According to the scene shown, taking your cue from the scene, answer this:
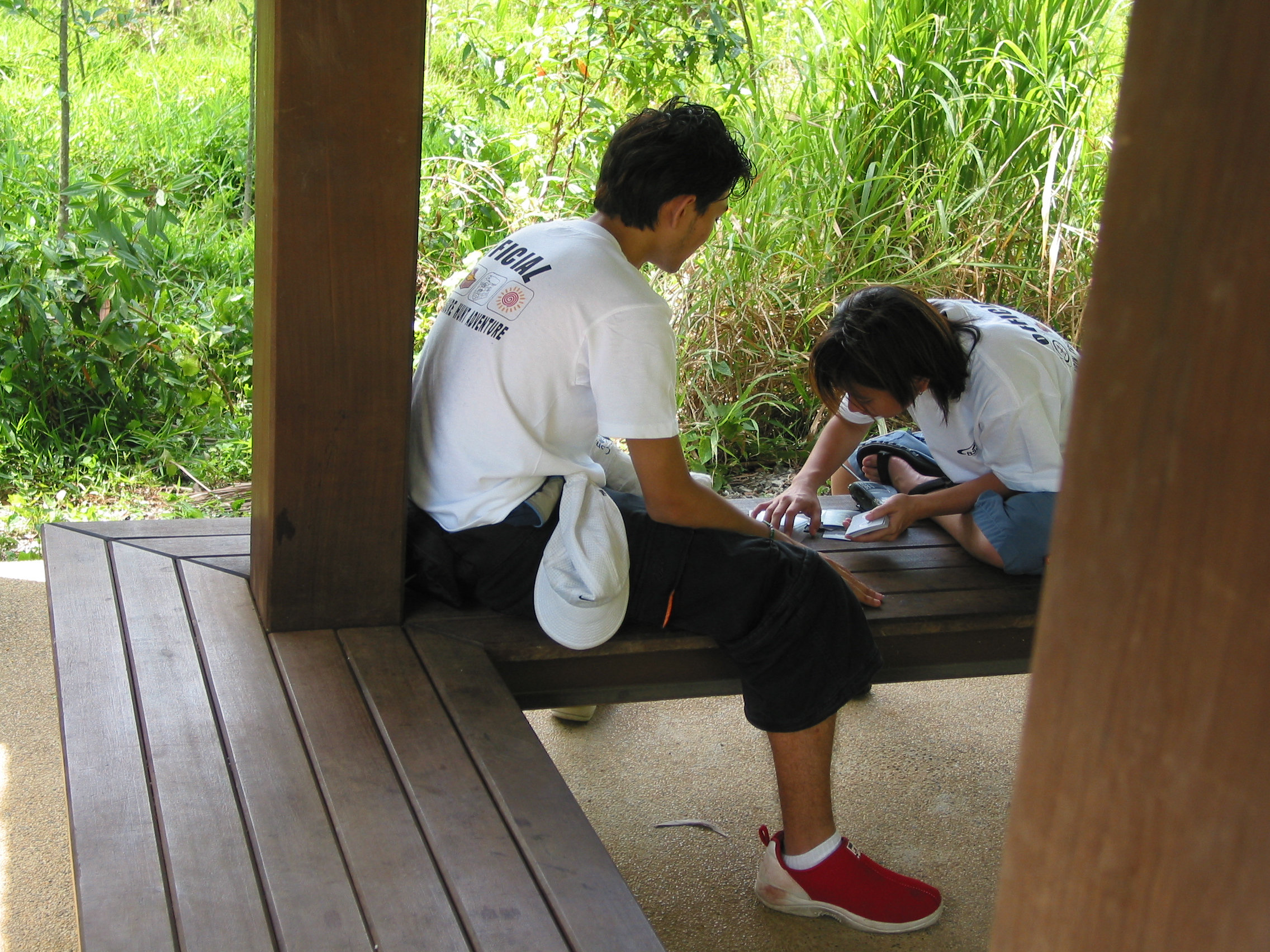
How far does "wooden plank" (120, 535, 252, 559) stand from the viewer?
7.79 feet

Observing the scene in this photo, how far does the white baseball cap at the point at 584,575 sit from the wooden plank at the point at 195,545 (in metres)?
0.70

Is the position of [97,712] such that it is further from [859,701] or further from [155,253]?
[155,253]

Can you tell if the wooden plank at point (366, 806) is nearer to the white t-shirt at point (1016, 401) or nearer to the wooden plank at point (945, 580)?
the wooden plank at point (945, 580)

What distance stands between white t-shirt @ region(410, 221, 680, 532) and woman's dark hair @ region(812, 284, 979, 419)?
1.59ft

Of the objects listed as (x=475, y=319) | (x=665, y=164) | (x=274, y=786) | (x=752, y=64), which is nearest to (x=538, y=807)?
(x=274, y=786)

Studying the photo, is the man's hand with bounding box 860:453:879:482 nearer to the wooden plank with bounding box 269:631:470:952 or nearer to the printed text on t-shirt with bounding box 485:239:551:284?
the printed text on t-shirt with bounding box 485:239:551:284

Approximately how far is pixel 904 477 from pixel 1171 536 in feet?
7.99

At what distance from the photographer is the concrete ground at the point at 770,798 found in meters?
2.12

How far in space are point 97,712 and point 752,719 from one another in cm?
105

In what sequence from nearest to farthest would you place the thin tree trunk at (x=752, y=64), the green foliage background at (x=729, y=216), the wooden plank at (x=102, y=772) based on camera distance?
the wooden plank at (x=102, y=772)
the green foliage background at (x=729, y=216)
the thin tree trunk at (x=752, y=64)

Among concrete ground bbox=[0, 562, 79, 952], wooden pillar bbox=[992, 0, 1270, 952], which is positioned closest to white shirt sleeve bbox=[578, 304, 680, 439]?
concrete ground bbox=[0, 562, 79, 952]

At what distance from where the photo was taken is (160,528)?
2.50 m

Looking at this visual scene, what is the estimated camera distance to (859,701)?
296cm

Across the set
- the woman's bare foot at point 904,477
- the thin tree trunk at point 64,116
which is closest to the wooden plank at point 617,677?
the woman's bare foot at point 904,477
